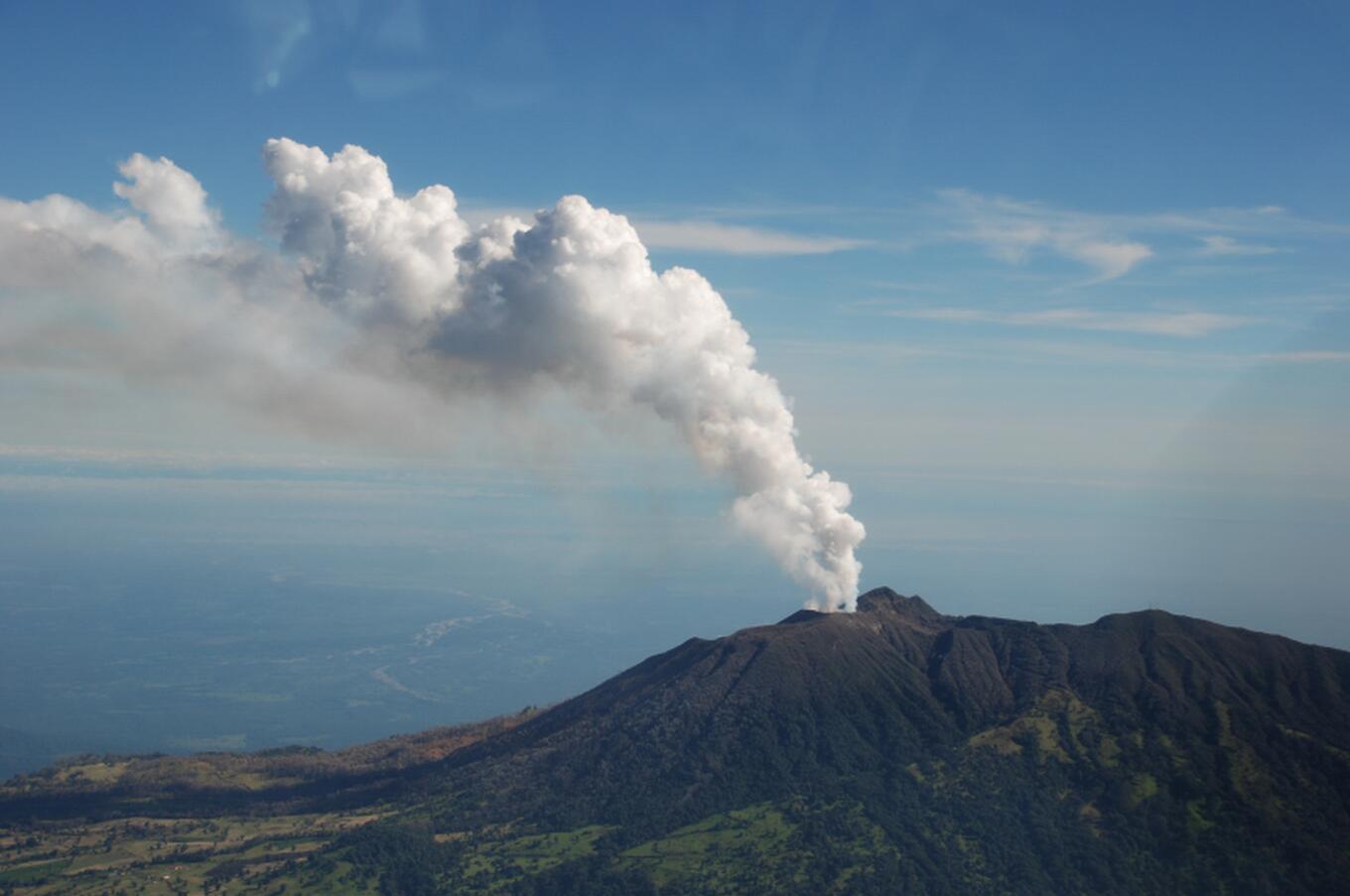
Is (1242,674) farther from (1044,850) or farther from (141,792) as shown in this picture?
(141,792)

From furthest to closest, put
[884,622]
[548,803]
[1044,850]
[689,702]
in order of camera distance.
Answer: [884,622], [689,702], [548,803], [1044,850]

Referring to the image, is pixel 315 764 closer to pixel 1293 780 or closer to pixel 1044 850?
pixel 1044 850

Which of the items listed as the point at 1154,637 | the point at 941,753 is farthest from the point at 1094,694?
the point at 941,753

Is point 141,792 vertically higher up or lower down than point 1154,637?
lower down

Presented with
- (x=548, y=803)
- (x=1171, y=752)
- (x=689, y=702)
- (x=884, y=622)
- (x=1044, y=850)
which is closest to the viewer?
(x=1044, y=850)

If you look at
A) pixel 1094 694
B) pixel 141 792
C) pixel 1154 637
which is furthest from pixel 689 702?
pixel 141 792

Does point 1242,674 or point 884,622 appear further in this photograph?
point 884,622

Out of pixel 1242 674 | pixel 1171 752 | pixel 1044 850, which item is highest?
pixel 1242 674
